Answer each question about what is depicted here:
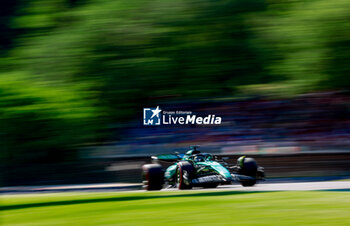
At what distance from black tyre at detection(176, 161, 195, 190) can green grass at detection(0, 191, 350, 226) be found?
0.74m

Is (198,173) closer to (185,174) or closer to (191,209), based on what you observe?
(185,174)

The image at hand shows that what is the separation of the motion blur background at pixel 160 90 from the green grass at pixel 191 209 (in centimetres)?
536

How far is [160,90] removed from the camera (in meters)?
15.6

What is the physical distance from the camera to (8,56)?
1695 centimetres

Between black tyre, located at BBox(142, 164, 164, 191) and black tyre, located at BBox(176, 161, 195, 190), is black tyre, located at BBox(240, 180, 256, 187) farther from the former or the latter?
black tyre, located at BBox(142, 164, 164, 191)

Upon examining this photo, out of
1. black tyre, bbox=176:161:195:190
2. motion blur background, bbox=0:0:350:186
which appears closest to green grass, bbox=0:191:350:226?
black tyre, bbox=176:161:195:190

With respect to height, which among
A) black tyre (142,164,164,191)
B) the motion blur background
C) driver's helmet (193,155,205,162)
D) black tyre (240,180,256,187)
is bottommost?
black tyre (240,180,256,187)

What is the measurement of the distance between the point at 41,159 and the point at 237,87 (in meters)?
5.83

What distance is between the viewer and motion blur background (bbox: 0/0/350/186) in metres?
15.0

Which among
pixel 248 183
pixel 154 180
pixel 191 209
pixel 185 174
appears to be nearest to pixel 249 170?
pixel 248 183

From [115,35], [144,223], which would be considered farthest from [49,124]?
[144,223]

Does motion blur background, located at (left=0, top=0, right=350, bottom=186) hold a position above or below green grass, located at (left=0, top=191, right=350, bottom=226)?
above

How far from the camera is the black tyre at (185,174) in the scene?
1059 centimetres

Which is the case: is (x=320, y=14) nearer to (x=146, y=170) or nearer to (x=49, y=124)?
(x=146, y=170)
